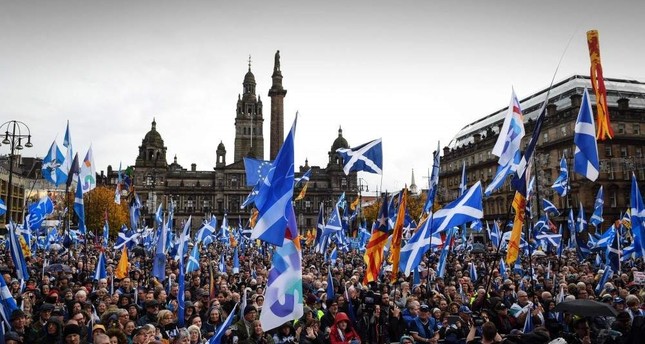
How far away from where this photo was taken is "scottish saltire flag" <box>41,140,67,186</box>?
792 inches

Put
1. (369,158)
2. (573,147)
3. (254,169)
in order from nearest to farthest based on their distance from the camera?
(369,158) < (254,169) < (573,147)

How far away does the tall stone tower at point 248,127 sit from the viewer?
4284 inches

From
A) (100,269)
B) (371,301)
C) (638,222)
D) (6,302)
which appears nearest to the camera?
(6,302)

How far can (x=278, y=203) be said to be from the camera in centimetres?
705

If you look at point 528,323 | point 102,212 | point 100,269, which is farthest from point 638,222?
point 102,212

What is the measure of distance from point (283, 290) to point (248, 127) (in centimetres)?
10516

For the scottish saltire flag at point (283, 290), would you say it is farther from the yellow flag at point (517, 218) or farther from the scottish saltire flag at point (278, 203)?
the yellow flag at point (517, 218)

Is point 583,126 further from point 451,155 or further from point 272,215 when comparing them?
point 451,155

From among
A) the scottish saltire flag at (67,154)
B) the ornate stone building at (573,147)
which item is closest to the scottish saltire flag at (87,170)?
the scottish saltire flag at (67,154)

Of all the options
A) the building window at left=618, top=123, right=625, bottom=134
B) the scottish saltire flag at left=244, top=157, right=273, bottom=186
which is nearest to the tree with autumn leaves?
the scottish saltire flag at left=244, top=157, right=273, bottom=186

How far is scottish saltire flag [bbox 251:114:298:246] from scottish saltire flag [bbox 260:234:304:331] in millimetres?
243

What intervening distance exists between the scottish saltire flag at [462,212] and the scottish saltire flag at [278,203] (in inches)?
Result: 196

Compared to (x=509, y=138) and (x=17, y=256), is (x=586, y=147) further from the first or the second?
(x=17, y=256)

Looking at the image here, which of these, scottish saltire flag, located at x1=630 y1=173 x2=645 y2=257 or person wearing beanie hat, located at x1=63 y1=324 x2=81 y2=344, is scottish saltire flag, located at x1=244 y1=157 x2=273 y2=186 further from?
scottish saltire flag, located at x1=630 y1=173 x2=645 y2=257
